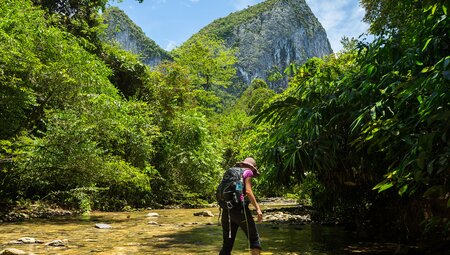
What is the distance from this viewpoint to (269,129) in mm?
13352

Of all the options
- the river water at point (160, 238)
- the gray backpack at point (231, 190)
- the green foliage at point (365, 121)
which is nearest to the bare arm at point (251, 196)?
the gray backpack at point (231, 190)

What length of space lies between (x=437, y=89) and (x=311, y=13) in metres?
190

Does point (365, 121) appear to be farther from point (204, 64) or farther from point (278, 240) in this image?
point (204, 64)

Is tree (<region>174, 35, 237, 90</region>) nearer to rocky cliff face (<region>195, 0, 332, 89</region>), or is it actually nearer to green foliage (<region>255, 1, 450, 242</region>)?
green foliage (<region>255, 1, 450, 242</region>)

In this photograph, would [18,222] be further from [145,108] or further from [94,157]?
[145,108]

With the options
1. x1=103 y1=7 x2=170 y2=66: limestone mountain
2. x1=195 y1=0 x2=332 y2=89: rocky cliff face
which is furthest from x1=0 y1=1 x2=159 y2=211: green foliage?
x1=195 y1=0 x2=332 y2=89: rocky cliff face

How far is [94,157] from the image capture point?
11.9m

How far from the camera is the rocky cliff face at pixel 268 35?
14325cm

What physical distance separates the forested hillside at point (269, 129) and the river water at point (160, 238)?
3.89 ft

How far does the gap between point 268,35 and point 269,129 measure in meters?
144

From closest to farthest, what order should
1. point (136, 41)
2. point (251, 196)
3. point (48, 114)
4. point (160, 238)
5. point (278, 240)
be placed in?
point (251, 196), point (278, 240), point (160, 238), point (48, 114), point (136, 41)

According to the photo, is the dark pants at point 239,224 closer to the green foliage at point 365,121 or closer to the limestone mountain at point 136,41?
the green foliage at point 365,121

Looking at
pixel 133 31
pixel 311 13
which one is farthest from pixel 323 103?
pixel 311 13

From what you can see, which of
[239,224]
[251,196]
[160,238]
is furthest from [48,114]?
[251,196]
